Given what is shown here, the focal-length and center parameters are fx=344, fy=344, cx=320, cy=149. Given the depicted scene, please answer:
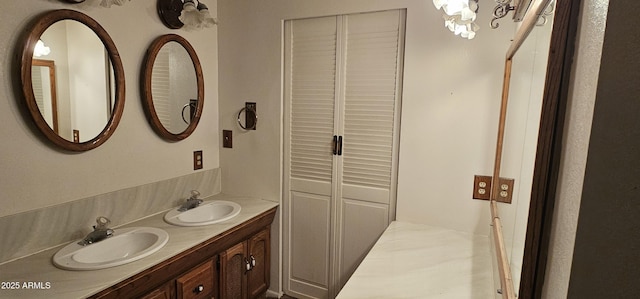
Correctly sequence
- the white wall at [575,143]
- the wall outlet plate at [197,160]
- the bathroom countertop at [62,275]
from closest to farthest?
the white wall at [575,143] → the bathroom countertop at [62,275] → the wall outlet plate at [197,160]

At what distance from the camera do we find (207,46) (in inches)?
99.5

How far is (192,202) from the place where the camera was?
230 cm

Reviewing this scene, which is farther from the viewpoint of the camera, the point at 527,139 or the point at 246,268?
the point at 246,268

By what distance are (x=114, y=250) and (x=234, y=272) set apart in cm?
71

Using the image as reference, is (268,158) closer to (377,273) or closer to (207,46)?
(207,46)

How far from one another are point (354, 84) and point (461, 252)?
116 centimetres

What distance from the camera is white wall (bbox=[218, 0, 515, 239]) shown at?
1.86 meters

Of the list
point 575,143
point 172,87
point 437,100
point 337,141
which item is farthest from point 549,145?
point 172,87

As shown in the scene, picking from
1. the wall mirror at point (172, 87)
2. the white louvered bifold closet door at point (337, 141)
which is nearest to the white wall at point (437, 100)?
the white louvered bifold closet door at point (337, 141)

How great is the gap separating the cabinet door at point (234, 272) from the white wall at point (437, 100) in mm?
853

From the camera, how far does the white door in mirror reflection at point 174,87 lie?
2.18 meters

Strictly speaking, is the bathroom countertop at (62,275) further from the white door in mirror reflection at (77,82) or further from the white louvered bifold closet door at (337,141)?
the white louvered bifold closet door at (337,141)

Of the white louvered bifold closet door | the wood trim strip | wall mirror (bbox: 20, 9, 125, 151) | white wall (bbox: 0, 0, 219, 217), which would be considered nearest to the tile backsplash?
white wall (bbox: 0, 0, 219, 217)

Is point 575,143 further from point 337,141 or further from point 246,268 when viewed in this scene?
point 246,268
